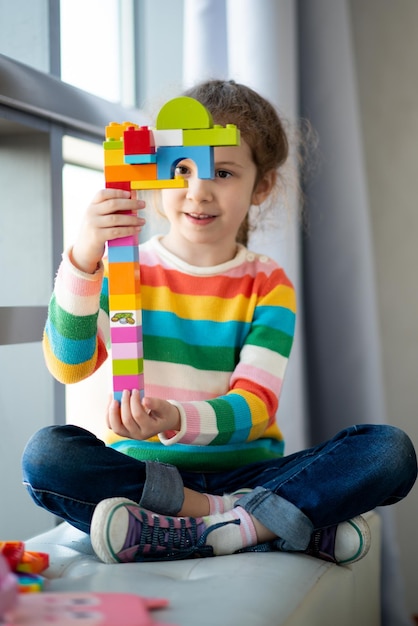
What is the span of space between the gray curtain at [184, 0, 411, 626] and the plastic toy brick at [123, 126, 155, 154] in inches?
25.6

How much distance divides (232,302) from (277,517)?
41 cm

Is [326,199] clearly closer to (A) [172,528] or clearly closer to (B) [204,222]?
(B) [204,222]

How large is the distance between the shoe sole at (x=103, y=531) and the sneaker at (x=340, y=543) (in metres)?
0.27

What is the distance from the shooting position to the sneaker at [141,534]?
3.27 feet

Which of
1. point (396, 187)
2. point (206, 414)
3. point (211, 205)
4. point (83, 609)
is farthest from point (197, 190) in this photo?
point (396, 187)

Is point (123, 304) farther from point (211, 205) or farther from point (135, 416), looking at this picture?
point (211, 205)

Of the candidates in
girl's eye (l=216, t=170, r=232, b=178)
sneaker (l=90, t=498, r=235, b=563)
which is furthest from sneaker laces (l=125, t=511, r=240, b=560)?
girl's eye (l=216, t=170, r=232, b=178)

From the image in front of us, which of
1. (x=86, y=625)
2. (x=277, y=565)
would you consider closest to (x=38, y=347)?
(x=277, y=565)

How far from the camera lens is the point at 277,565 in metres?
1.01

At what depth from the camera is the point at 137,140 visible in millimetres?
1044

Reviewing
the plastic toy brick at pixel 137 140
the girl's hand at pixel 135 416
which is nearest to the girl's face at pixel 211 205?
the plastic toy brick at pixel 137 140

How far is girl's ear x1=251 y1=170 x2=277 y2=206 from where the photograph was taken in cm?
147

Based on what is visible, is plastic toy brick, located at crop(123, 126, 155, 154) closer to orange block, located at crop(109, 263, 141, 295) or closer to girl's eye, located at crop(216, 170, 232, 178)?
orange block, located at crop(109, 263, 141, 295)

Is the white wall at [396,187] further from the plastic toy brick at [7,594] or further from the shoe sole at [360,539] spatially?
the plastic toy brick at [7,594]
